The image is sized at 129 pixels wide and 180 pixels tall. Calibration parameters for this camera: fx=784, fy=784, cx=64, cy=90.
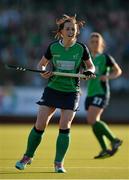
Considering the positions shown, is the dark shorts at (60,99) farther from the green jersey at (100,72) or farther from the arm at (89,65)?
the green jersey at (100,72)

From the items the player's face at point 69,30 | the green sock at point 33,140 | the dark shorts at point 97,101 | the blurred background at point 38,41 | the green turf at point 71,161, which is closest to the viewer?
the green turf at point 71,161

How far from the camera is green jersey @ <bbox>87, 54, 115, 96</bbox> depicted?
1456cm

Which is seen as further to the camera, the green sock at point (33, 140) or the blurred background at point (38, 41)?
the blurred background at point (38, 41)

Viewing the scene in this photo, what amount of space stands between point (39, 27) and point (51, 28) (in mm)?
495

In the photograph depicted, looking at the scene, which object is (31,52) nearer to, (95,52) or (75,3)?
(75,3)

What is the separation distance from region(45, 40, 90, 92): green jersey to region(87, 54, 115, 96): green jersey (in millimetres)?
3681

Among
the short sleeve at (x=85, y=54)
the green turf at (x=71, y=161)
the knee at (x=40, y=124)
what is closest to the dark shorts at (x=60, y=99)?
the knee at (x=40, y=124)

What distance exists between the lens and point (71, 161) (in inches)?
494

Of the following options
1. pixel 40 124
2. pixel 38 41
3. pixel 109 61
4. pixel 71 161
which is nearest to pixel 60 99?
pixel 40 124

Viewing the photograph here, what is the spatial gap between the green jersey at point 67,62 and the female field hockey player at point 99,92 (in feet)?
11.1

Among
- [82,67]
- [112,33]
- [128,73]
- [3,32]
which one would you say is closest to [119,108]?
[128,73]

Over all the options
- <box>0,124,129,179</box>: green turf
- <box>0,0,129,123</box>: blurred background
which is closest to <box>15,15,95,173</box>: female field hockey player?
<box>0,124,129,179</box>: green turf

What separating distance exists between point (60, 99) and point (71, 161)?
2.06m

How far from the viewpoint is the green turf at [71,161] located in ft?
33.4
